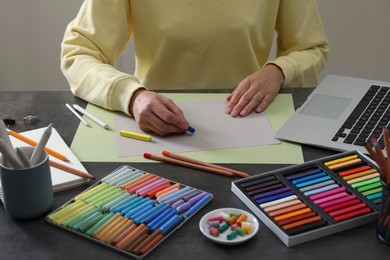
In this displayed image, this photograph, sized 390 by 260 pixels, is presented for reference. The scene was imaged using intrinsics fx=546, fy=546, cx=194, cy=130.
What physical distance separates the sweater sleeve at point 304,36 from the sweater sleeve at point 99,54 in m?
0.41

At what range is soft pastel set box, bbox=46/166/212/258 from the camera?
750 millimetres

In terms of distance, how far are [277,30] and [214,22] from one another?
0.21m

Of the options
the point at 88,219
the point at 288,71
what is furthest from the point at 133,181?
the point at 288,71

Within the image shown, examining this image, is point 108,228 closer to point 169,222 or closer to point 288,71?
point 169,222

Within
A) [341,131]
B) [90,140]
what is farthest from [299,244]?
[90,140]

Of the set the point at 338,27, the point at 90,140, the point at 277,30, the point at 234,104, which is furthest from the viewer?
the point at 338,27

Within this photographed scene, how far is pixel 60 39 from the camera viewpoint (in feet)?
7.59

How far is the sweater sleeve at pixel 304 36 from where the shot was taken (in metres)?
1.37

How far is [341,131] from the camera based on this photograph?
1035mm

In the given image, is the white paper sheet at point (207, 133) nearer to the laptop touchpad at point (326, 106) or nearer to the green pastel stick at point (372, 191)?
the laptop touchpad at point (326, 106)

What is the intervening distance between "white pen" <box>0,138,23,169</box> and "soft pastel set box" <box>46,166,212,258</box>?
92mm

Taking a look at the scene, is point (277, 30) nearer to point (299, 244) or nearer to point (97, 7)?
point (97, 7)

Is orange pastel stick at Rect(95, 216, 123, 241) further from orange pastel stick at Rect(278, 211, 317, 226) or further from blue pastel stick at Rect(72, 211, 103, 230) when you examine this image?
orange pastel stick at Rect(278, 211, 317, 226)

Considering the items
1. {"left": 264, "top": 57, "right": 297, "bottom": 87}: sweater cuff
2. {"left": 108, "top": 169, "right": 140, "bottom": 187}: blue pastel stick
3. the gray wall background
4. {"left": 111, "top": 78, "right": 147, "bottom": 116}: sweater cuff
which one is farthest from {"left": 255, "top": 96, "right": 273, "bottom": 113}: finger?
the gray wall background
